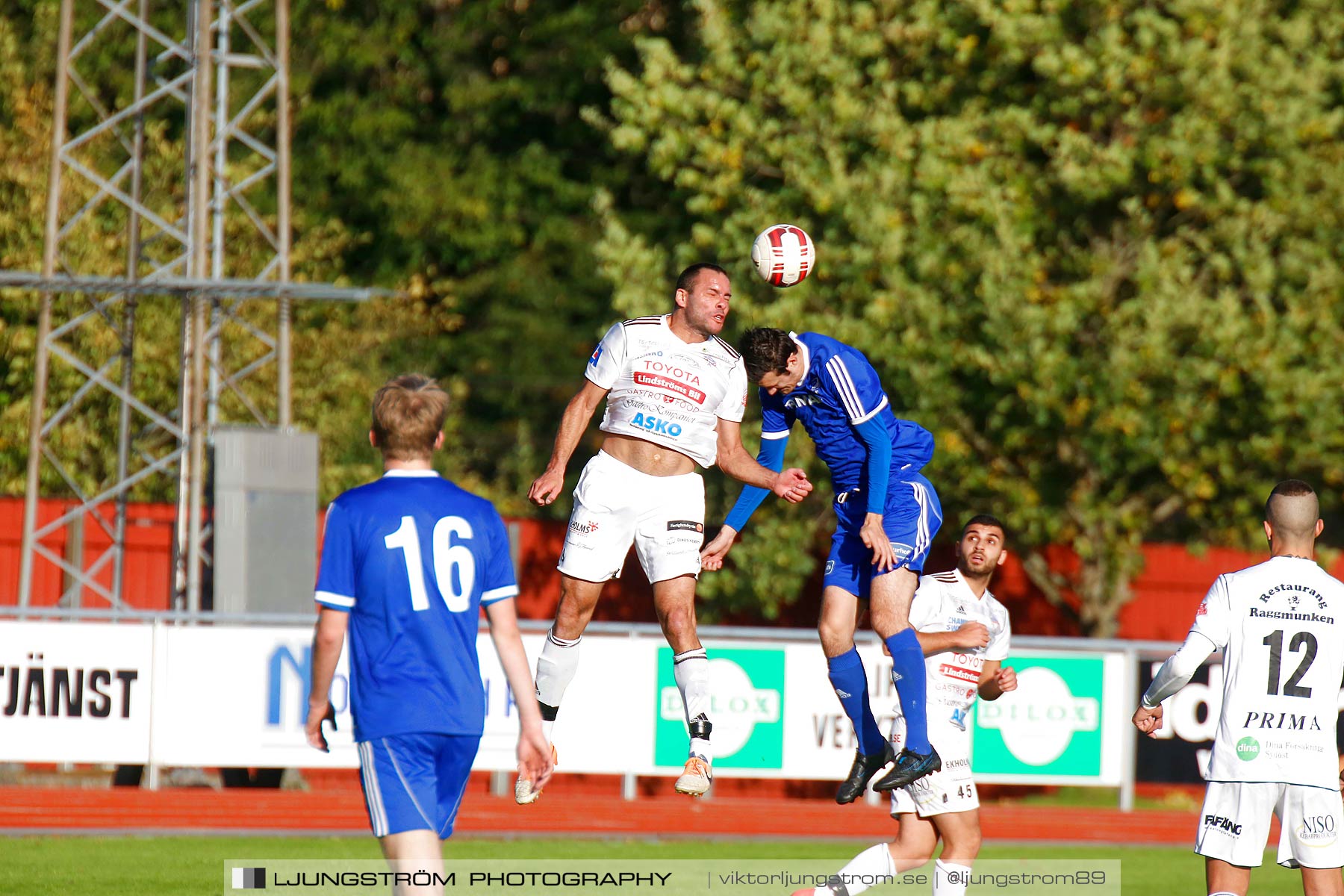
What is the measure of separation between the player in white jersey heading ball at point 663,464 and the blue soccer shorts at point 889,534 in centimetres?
56

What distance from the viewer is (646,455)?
9.01 meters

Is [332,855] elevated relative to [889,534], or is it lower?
lower

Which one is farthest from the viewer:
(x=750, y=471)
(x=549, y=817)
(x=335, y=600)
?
(x=549, y=817)

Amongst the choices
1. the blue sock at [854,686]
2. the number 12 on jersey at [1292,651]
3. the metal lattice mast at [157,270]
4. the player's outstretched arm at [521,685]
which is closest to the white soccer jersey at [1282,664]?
the number 12 on jersey at [1292,651]

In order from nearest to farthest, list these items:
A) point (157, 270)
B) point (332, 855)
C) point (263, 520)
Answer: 1. point (332, 855)
2. point (263, 520)
3. point (157, 270)

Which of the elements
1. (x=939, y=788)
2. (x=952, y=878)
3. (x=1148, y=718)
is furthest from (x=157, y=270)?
(x=1148, y=718)

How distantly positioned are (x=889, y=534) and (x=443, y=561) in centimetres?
378

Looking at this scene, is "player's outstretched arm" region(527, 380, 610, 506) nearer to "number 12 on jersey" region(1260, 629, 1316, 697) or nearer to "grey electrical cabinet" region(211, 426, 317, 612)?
"number 12 on jersey" region(1260, 629, 1316, 697)

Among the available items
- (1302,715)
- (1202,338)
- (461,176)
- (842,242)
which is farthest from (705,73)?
(1302,715)

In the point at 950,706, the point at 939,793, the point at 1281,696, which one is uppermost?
the point at 1281,696

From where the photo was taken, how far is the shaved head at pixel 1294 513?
6.84 meters

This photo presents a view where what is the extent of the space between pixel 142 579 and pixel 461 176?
11.7 meters

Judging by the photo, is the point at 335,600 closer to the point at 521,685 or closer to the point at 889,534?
the point at 521,685

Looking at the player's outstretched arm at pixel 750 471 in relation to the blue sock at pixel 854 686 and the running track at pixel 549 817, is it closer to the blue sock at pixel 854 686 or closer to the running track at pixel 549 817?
the blue sock at pixel 854 686
